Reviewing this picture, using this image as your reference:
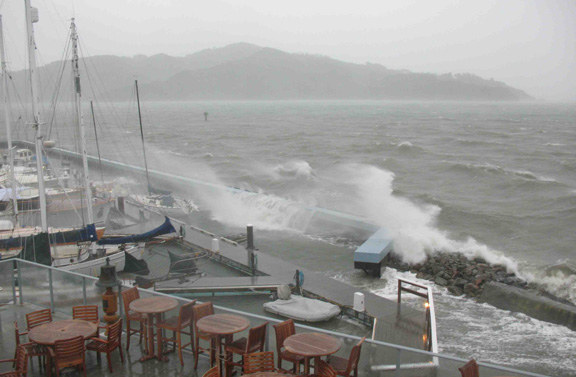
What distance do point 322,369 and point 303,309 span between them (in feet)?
27.2

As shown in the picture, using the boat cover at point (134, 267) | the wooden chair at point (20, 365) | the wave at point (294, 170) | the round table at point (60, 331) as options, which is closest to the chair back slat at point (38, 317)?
the round table at point (60, 331)

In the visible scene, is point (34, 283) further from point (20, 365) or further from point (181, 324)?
point (181, 324)

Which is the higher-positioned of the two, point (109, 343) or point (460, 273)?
point (109, 343)

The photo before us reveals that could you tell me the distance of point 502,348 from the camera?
1784 centimetres

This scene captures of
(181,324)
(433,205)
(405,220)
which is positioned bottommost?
(405,220)

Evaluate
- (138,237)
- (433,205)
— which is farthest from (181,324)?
(433,205)

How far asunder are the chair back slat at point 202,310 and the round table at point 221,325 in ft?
0.39

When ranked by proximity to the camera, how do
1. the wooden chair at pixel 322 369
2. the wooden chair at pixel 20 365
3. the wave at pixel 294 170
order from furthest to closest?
the wave at pixel 294 170 → the wooden chair at pixel 20 365 → the wooden chair at pixel 322 369

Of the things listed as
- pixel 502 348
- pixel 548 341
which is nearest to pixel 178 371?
pixel 502 348

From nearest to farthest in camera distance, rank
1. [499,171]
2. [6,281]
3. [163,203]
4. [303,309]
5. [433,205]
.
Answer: [6,281]
[303,309]
[163,203]
[433,205]
[499,171]

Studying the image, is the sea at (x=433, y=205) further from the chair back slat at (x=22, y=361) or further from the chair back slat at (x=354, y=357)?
the chair back slat at (x=22, y=361)

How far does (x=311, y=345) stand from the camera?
688 centimetres

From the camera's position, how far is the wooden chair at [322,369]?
6.82m

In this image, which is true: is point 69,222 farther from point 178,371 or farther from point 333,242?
point 178,371
